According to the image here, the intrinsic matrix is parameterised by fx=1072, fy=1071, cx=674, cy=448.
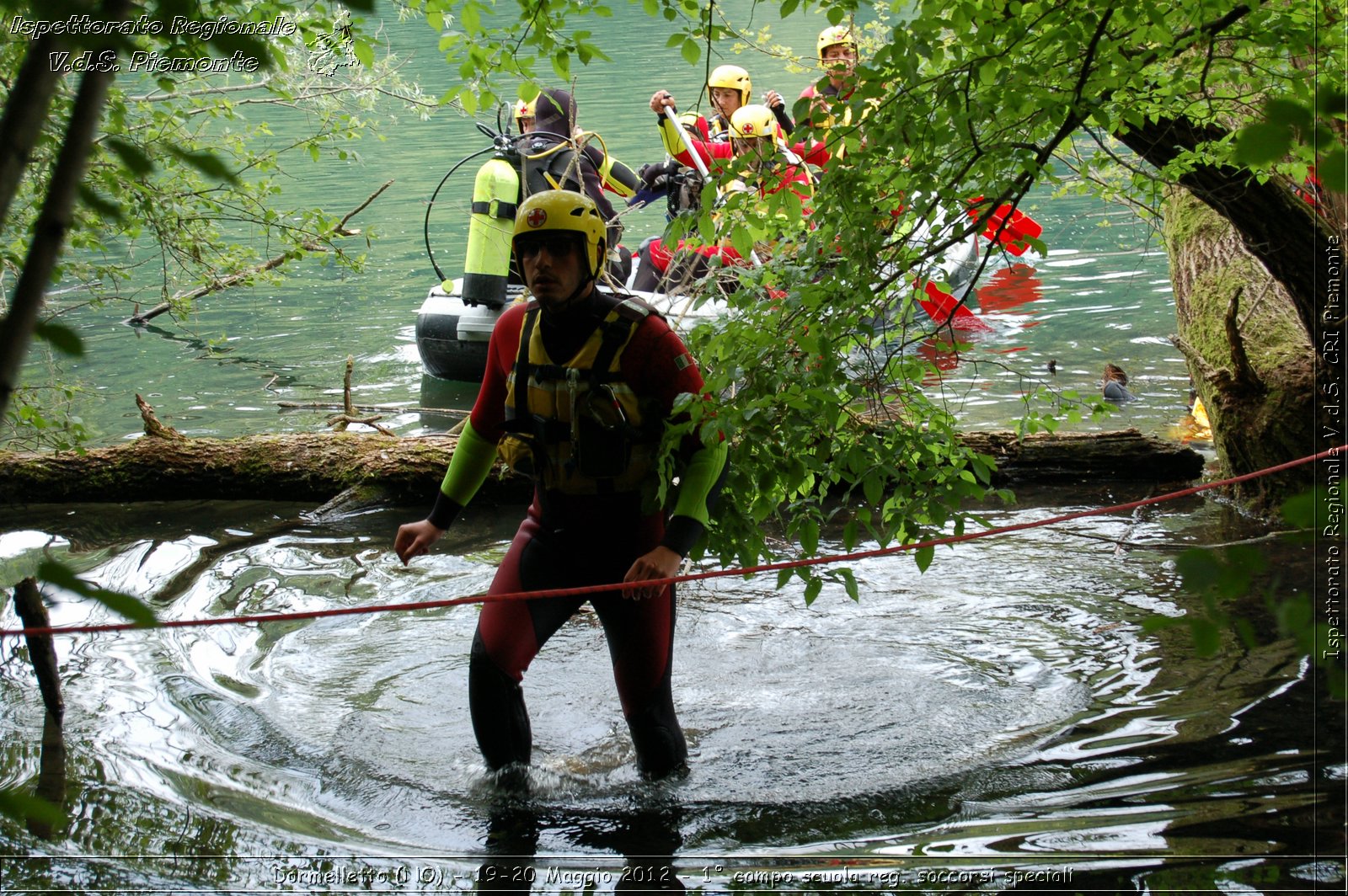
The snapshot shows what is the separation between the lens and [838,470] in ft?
11.5

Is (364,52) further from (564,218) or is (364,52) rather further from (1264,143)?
(1264,143)

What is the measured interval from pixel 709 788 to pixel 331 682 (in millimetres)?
2029

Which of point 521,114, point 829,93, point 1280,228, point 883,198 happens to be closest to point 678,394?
point 883,198

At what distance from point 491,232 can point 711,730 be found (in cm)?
619

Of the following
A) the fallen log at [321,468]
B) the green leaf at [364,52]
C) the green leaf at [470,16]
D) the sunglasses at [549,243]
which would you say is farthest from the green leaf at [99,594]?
the fallen log at [321,468]

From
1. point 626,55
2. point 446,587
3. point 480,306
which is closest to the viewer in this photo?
point 446,587

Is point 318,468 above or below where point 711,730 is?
above

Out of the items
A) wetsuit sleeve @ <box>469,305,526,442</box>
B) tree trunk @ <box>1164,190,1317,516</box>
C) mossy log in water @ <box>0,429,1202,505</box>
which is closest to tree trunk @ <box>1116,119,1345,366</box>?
tree trunk @ <box>1164,190,1317,516</box>

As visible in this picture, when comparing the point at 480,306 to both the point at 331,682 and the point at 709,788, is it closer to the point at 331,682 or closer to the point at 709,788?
the point at 331,682

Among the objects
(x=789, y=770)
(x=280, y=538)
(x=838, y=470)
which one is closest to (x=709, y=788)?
(x=789, y=770)

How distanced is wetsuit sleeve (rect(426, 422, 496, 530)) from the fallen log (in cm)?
354

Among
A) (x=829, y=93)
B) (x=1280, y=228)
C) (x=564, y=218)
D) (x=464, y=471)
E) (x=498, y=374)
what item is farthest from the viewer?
(x=1280, y=228)

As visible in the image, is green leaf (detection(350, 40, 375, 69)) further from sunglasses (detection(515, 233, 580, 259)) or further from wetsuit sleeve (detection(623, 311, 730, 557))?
wetsuit sleeve (detection(623, 311, 730, 557))

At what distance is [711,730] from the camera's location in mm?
4574
